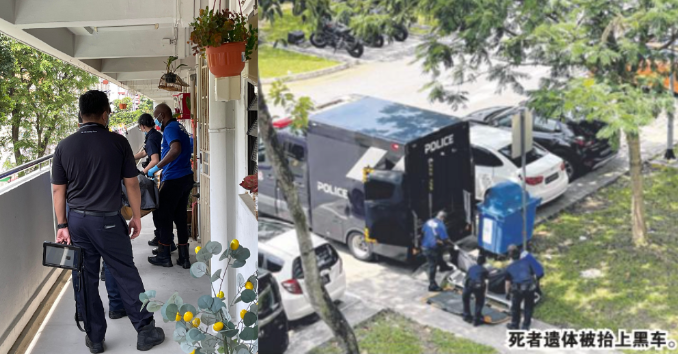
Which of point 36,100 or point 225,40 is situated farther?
point 36,100

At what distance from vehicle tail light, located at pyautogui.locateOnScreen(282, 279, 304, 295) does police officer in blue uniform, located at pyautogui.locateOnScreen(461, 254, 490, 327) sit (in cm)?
43

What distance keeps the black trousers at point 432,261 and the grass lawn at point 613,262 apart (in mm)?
260

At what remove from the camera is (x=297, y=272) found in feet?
5.25

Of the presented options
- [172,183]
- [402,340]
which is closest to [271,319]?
[402,340]

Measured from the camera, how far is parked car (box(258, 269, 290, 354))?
1634mm

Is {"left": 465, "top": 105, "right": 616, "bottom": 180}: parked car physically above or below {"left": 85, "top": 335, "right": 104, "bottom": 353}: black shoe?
above

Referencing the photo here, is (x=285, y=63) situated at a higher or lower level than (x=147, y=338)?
higher

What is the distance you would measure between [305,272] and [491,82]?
69 centimetres

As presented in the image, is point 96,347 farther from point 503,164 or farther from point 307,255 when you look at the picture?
point 503,164

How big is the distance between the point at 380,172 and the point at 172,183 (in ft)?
13.6

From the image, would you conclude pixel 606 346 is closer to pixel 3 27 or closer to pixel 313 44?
pixel 313 44

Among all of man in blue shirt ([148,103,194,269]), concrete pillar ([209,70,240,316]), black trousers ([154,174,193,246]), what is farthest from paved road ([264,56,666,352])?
black trousers ([154,174,193,246])

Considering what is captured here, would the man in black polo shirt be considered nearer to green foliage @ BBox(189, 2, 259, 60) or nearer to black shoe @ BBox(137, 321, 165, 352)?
black shoe @ BBox(137, 321, 165, 352)

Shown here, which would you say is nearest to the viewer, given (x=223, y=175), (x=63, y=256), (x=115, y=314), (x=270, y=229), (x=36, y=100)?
(x=270, y=229)
